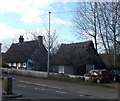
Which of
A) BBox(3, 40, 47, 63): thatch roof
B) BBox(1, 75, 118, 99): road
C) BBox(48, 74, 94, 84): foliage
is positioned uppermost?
BBox(3, 40, 47, 63): thatch roof

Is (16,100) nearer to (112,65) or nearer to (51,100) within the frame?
(51,100)

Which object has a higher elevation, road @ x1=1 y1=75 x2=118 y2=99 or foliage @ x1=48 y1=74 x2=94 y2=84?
foliage @ x1=48 y1=74 x2=94 y2=84

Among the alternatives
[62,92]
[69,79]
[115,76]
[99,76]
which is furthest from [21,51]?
→ [62,92]

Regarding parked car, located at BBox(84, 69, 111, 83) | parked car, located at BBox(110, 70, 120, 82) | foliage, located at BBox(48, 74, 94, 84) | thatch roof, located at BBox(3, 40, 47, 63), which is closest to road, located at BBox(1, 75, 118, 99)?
foliage, located at BBox(48, 74, 94, 84)

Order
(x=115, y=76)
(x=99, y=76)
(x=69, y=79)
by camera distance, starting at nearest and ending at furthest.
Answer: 1. (x=99, y=76)
2. (x=69, y=79)
3. (x=115, y=76)

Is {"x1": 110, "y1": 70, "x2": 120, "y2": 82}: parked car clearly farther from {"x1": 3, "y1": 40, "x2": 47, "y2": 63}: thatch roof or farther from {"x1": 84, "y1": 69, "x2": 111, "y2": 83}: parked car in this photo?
{"x1": 3, "y1": 40, "x2": 47, "y2": 63}: thatch roof

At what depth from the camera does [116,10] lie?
41.2 metres

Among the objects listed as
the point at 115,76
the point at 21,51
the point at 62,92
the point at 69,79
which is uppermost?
the point at 21,51

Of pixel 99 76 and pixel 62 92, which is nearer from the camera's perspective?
pixel 62 92

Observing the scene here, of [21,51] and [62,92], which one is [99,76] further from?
[21,51]

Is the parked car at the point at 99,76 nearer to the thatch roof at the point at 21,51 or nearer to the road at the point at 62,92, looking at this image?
the road at the point at 62,92

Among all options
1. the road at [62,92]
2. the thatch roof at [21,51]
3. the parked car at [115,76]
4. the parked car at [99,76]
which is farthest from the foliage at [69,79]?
the thatch roof at [21,51]

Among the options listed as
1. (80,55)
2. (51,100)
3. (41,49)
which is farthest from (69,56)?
(51,100)

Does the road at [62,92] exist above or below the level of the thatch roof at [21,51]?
below
